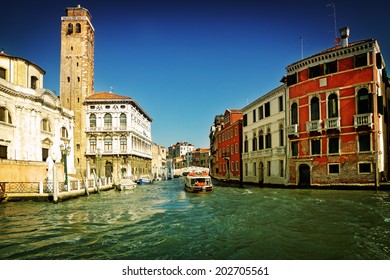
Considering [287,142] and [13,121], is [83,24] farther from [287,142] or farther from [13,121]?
[287,142]

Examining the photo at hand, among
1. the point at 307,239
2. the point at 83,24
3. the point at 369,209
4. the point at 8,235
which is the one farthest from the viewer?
the point at 83,24

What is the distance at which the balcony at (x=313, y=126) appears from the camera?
17208 mm

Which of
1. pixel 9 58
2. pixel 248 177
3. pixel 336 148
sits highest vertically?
pixel 9 58

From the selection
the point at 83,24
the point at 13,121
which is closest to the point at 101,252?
the point at 13,121

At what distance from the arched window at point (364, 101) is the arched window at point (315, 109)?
7.52 ft

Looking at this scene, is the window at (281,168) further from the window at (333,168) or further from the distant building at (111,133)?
the distant building at (111,133)

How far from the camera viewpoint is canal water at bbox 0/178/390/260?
17.9 ft

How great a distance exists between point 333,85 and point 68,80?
95.9 ft

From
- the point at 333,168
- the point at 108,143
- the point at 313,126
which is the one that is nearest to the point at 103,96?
the point at 108,143

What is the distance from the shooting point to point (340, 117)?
16.4m

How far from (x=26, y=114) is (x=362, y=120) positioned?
2382 cm

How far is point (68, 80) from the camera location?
1324 inches

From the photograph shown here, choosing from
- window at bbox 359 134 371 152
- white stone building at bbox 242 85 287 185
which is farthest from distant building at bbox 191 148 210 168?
window at bbox 359 134 371 152

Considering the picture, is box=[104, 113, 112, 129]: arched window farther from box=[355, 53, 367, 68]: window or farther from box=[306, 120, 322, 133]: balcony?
box=[355, 53, 367, 68]: window
